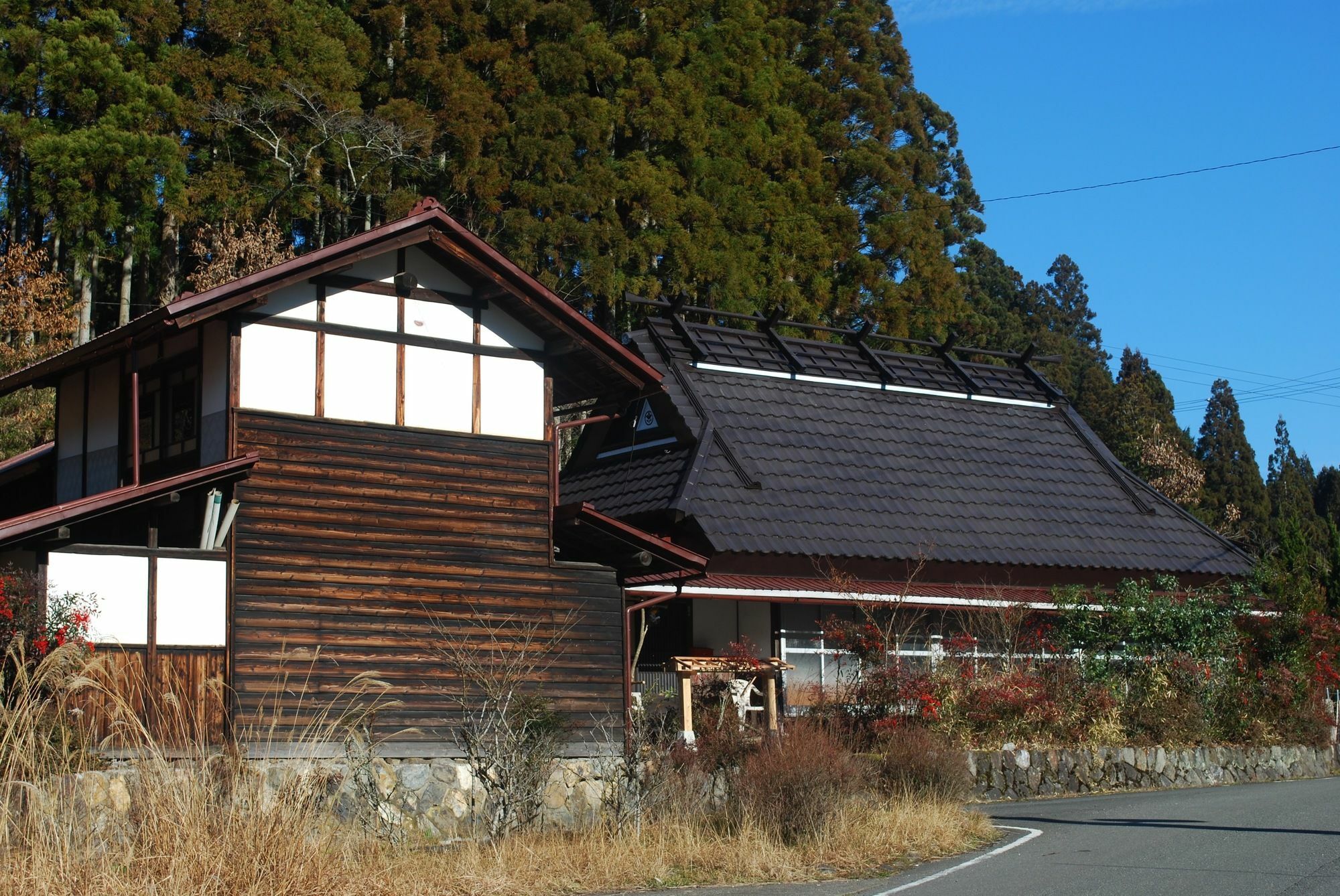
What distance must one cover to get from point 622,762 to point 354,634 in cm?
367

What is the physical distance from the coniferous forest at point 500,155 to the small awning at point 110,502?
11928 millimetres

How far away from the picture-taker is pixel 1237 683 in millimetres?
22328

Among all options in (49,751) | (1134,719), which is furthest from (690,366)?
(49,751)

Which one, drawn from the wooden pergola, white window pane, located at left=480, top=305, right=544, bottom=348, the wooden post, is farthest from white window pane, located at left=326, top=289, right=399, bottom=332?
the wooden post

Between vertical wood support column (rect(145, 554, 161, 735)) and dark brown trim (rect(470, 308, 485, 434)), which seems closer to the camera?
vertical wood support column (rect(145, 554, 161, 735))

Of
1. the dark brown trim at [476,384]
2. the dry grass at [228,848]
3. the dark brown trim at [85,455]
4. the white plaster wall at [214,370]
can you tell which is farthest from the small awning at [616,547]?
the dark brown trim at [85,455]

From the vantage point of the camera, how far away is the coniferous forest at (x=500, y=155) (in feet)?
93.9

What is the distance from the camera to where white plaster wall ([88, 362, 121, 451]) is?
1870cm

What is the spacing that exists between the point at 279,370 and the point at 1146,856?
10801 millimetres

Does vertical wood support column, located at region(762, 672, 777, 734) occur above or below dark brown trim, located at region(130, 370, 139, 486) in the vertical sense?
below

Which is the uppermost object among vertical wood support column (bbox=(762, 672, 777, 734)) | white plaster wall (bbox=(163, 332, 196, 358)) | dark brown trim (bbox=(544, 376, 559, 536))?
white plaster wall (bbox=(163, 332, 196, 358))

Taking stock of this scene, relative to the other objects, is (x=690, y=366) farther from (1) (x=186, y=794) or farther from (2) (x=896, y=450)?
(1) (x=186, y=794)

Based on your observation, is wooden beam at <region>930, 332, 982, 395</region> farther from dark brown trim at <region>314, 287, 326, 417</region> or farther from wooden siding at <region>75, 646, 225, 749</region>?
wooden siding at <region>75, 646, 225, 749</region>

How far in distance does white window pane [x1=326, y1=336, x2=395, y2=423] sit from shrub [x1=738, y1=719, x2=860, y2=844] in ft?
21.1
